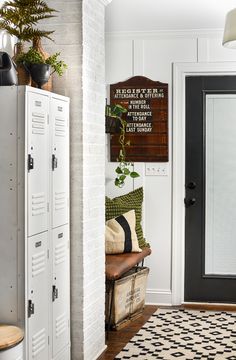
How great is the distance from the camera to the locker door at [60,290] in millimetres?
3875

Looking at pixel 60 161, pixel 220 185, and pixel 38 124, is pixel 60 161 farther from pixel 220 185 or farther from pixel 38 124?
pixel 220 185

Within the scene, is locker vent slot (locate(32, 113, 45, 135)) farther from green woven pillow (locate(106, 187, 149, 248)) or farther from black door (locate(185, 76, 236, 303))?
black door (locate(185, 76, 236, 303))

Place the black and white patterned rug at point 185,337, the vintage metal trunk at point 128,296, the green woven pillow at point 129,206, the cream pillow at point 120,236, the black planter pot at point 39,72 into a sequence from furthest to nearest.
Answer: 1. the green woven pillow at point 129,206
2. the cream pillow at point 120,236
3. the vintage metal trunk at point 128,296
4. the black and white patterned rug at point 185,337
5. the black planter pot at point 39,72

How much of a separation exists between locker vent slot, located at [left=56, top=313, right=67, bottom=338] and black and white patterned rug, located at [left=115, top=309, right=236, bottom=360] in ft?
2.19

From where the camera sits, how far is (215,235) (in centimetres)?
609

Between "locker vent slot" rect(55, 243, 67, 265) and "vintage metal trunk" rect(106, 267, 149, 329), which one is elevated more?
"locker vent slot" rect(55, 243, 67, 265)

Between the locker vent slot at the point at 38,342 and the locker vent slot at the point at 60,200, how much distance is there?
0.73 meters

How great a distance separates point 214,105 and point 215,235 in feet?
3.94

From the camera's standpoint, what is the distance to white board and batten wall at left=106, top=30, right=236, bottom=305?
6.04 metres

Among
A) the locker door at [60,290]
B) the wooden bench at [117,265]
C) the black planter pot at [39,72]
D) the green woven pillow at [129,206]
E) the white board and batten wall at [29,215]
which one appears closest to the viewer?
the white board and batten wall at [29,215]

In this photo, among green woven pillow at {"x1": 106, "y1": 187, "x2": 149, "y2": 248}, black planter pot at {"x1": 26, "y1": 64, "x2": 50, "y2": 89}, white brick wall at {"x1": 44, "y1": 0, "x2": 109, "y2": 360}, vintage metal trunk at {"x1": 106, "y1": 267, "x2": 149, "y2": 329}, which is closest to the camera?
black planter pot at {"x1": 26, "y1": 64, "x2": 50, "y2": 89}

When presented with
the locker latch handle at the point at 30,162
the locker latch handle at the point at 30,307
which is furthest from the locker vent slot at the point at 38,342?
the locker latch handle at the point at 30,162

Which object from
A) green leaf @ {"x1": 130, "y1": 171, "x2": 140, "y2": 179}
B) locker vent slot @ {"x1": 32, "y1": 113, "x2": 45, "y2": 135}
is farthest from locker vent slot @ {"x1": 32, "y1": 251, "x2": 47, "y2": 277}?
green leaf @ {"x1": 130, "y1": 171, "x2": 140, "y2": 179}

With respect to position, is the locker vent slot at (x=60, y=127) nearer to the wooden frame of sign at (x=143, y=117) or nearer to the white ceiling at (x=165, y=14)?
the white ceiling at (x=165, y=14)
